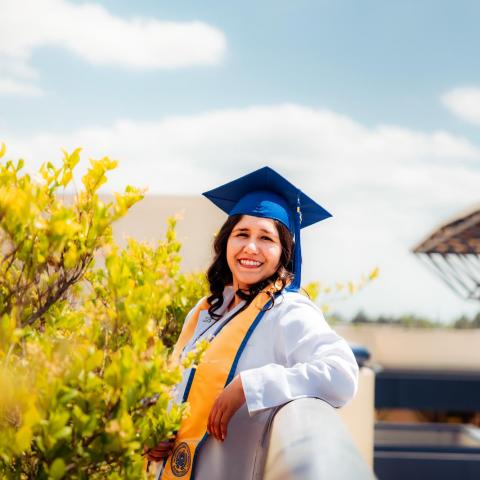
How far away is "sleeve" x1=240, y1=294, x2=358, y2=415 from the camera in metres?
2.12

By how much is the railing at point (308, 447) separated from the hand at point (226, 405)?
121 millimetres

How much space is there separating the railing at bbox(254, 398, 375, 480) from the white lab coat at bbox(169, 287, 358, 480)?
0.07m

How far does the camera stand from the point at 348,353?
88.4 inches

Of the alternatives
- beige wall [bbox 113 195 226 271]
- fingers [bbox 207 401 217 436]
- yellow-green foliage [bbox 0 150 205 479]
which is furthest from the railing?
beige wall [bbox 113 195 226 271]

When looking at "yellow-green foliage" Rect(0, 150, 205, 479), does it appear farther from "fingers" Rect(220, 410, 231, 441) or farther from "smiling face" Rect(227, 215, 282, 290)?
"smiling face" Rect(227, 215, 282, 290)

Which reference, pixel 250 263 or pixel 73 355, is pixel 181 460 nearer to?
pixel 250 263

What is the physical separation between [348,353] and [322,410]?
0.33 metres

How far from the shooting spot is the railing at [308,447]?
1456 mm

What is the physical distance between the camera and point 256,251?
2.60 meters

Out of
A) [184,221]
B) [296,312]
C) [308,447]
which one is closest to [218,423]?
[296,312]

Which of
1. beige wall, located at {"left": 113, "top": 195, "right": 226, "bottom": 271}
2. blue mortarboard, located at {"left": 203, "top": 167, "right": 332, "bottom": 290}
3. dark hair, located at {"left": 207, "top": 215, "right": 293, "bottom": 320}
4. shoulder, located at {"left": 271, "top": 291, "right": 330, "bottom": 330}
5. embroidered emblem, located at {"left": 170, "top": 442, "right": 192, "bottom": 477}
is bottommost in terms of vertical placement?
embroidered emblem, located at {"left": 170, "top": 442, "right": 192, "bottom": 477}

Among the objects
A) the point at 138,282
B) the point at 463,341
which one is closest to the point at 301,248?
the point at 138,282

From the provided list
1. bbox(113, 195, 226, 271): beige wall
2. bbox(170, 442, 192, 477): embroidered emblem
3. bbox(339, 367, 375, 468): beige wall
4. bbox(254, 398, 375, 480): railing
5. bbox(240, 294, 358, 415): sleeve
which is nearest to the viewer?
bbox(254, 398, 375, 480): railing

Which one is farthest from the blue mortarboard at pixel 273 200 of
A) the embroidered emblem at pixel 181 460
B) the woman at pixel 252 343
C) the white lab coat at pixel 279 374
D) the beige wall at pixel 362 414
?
the beige wall at pixel 362 414
